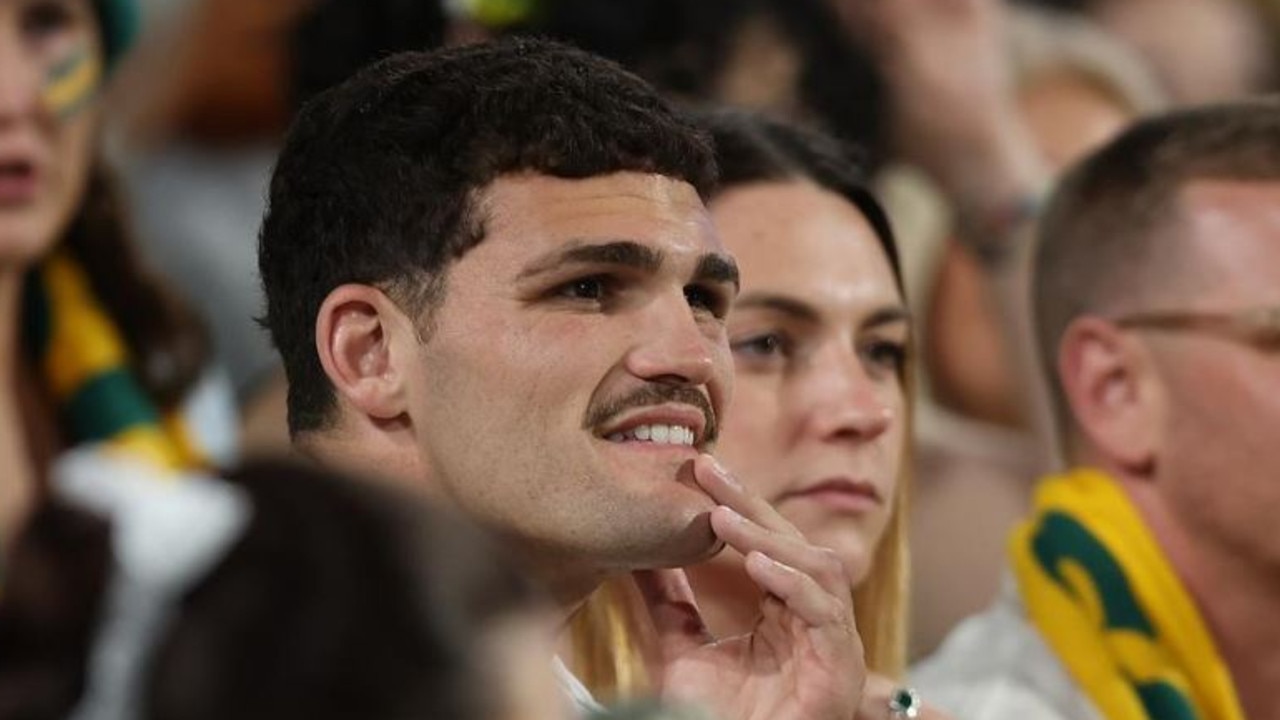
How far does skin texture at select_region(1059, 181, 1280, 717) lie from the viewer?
365 centimetres

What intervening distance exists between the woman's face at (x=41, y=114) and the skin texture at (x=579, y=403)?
4.64 feet

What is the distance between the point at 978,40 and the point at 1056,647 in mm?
1858

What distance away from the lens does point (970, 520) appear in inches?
192

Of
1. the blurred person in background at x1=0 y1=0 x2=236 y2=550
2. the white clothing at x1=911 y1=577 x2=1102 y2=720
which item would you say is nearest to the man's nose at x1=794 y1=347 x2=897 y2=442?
the white clothing at x1=911 y1=577 x2=1102 y2=720

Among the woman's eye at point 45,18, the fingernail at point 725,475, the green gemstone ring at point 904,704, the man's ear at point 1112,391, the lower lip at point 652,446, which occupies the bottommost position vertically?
the green gemstone ring at point 904,704

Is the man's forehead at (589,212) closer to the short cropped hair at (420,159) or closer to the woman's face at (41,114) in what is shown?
the short cropped hair at (420,159)

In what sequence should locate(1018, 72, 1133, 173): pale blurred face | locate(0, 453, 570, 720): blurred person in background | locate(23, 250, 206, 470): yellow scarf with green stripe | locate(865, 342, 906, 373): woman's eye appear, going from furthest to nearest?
locate(1018, 72, 1133, 173): pale blurred face → locate(23, 250, 206, 470): yellow scarf with green stripe → locate(865, 342, 906, 373): woman's eye → locate(0, 453, 570, 720): blurred person in background

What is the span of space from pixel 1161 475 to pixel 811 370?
0.61 m

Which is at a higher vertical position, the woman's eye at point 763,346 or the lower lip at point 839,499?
the woman's eye at point 763,346

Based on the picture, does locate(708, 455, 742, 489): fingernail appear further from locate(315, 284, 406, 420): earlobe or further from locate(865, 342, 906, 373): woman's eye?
locate(865, 342, 906, 373): woman's eye

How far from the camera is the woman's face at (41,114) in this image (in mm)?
3953

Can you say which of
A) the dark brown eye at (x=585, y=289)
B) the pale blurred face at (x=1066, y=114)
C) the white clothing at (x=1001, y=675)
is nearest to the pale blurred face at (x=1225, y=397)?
the white clothing at (x=1001, y=675)

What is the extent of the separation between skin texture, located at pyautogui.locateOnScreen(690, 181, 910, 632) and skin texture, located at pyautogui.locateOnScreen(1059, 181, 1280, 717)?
1.33 feet

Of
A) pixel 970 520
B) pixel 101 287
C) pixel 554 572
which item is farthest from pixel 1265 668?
pixel 101 287
